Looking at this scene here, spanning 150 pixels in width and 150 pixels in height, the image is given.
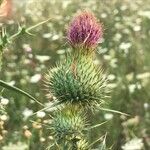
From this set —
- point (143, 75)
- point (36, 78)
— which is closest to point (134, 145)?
point (143, 75)

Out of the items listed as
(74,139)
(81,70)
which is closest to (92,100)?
(81,70)

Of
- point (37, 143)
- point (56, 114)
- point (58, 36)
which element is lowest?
point (56, 114)

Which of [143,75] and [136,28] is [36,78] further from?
[136,28]

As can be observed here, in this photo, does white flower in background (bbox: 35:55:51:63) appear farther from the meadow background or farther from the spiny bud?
the spiny bud

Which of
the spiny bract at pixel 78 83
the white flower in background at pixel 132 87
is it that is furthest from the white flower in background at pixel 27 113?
the spiny bract at pixel 78 83

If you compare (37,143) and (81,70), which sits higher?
(37,143)

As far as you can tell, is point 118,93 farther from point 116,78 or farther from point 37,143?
point 37,143
